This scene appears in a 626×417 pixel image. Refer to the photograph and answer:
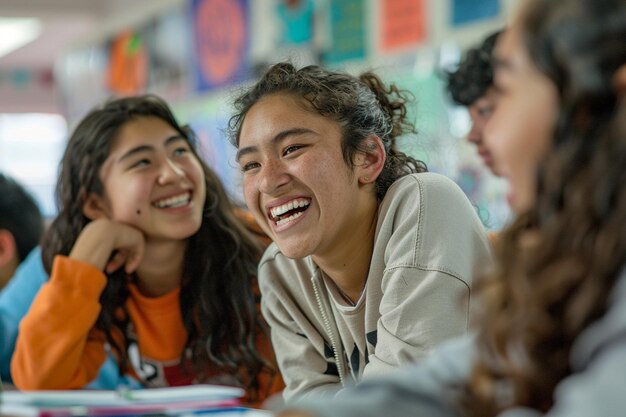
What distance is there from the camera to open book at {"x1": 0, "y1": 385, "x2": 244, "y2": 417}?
86cm

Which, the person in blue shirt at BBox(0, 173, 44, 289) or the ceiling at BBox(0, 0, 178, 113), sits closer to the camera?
the person in blue shirt at BBox(0, 173, 44, 289)

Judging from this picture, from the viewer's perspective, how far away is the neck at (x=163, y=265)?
6.37ft

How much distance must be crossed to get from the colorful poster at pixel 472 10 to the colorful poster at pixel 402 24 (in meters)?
0.19

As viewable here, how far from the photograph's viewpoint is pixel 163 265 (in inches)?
76.5

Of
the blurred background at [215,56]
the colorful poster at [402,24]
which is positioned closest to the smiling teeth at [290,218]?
the blurred background at [215,56]

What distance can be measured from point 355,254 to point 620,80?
2.79 feet

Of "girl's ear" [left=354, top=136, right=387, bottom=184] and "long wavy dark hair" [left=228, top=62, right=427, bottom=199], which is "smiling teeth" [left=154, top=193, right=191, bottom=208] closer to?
"long wavy dark hair" [left=228, top=62, right=427, bottom=199]

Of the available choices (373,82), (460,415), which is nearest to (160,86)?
(373,82)

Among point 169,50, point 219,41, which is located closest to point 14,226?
point 219,41

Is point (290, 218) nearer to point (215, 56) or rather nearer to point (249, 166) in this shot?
point (249, 166)

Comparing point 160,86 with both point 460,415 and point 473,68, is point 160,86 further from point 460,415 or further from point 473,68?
point 460,415

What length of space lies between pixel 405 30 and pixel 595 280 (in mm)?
2690

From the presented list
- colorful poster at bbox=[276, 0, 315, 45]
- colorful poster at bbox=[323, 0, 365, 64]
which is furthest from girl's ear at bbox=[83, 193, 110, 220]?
colorful poster at bbox=[276, 0, 315, 45]

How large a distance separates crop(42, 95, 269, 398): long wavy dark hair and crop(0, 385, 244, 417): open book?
817 millimetres
